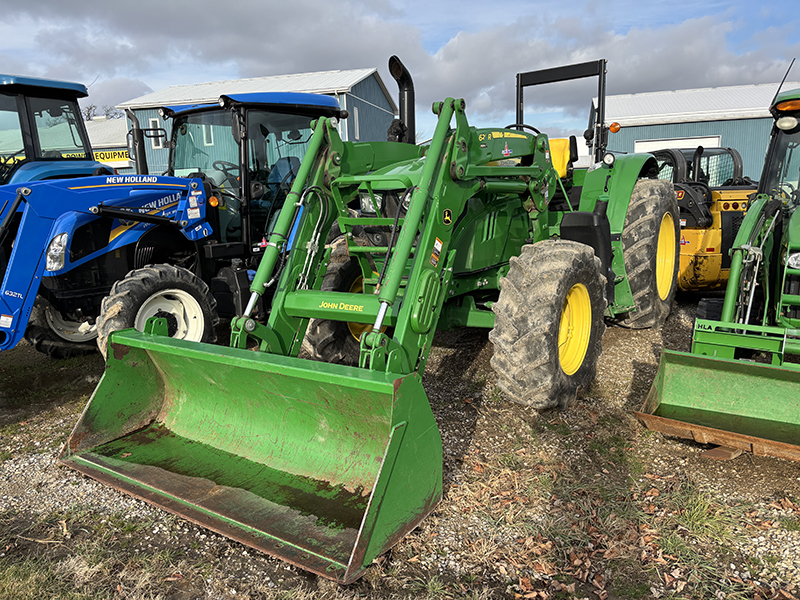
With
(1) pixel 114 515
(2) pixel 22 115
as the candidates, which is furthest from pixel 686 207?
(2) pixel 22 115

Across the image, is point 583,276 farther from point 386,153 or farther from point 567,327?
point 386,153

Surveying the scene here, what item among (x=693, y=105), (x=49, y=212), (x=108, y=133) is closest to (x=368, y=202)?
(x=49, y=212)

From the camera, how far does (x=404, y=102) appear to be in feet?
15.0

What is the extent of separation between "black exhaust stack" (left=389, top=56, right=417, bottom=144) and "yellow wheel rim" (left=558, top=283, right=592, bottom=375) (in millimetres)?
1774

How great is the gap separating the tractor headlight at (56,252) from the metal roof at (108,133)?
22.5 metres

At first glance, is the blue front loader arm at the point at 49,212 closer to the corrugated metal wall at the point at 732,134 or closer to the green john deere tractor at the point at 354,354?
the green john deere tractor at the point at 354,354

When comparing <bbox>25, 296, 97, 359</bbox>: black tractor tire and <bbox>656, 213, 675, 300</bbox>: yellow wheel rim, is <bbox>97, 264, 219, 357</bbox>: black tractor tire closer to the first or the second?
<bbox>25, 296, 97, 359</bbox>: black tractor tire

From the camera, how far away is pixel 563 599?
248 cm

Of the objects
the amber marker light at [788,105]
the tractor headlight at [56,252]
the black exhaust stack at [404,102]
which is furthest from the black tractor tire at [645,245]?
the tractor headlight at [56,252]

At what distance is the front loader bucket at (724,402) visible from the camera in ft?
11.1

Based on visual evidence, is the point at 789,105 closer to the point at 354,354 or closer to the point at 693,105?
the point at 354,354

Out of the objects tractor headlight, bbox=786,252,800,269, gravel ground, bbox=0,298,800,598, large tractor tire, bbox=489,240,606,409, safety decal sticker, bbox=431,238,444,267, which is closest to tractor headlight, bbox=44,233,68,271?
gravel ground, bbox=0,298,800,598

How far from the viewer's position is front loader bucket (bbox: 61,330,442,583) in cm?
258

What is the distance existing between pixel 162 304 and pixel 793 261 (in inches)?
191
